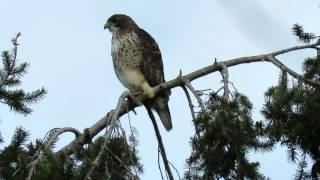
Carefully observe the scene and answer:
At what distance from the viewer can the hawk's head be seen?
28.9ft

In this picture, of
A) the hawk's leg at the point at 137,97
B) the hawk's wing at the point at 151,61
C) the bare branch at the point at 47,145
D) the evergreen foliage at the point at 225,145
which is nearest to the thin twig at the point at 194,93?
the evergreen foliage at the point at 225,145

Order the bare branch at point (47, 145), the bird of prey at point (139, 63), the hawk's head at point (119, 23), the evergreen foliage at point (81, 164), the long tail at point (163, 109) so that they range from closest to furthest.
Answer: the evergreen foliage at point (81, 164), the bare branch at point (47, 145), the long tail at point (163, 109), the bird of prey at point (139, 63), the hawk's head at point (119, 23)

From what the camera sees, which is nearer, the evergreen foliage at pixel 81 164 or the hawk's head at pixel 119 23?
the evergreen foliage at pixel 81 164

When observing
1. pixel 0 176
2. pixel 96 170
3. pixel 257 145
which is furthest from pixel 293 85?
pixel 0 176

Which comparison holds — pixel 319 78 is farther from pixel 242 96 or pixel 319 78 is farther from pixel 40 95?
pixel 40 95

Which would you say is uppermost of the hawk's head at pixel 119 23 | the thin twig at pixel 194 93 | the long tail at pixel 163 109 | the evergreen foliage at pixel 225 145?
the hawk's head at pixel 119 23

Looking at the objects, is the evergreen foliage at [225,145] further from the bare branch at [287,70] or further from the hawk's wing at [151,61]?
the hawk's wing at [151,61]

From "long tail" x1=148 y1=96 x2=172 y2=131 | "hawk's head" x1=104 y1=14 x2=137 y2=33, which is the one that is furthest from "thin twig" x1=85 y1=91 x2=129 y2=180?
"hawk's head" x1=104 y1=14 x2=137 y2=33

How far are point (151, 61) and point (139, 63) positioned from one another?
0.12m

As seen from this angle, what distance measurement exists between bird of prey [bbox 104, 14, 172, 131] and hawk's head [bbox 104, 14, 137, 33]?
68mm

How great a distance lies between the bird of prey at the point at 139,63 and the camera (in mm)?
8023

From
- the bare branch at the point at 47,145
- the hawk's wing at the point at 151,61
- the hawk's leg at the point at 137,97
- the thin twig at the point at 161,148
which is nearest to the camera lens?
the bare branch at the point at 47,145

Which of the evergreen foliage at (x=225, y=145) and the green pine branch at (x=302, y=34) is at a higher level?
the green pine branch at (x=302, y=34)

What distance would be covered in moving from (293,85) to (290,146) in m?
0.45
